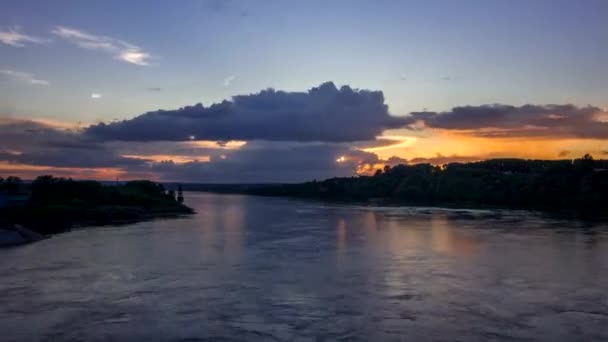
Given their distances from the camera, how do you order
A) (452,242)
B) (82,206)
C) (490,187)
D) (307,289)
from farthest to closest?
(490,187), (82,206), (452,242), (307,289)

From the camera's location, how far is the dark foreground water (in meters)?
12.7

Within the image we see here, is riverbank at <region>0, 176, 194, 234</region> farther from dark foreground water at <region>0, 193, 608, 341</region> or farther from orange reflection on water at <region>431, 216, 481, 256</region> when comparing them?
orange reflection on water at <region>431, 216, 481, 256</region>

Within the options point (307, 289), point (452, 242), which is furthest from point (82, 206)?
point (307, 289)

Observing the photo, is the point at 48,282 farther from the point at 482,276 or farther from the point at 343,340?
the point at 482,276

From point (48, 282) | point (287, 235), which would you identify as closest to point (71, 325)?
point (48, 282)

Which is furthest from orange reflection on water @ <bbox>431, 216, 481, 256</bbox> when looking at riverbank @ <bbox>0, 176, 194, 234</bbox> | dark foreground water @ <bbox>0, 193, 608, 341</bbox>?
riverbank @ <bbox>0, 176, 194, 234</bbox>

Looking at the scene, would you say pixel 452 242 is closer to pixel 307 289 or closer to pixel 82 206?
pixel 307 289

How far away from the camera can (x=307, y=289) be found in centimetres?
1720

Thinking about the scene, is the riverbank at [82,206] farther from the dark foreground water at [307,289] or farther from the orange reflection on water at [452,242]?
the orange reflection on water at [452,242]

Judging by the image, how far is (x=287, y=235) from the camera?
113 ft

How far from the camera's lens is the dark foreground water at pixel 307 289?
41.8ft

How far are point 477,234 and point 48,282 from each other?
80.1ft

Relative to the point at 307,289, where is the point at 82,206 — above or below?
above

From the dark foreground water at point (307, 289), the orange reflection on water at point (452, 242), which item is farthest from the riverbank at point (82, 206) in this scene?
the orange reflection on water at point (452, 242)
